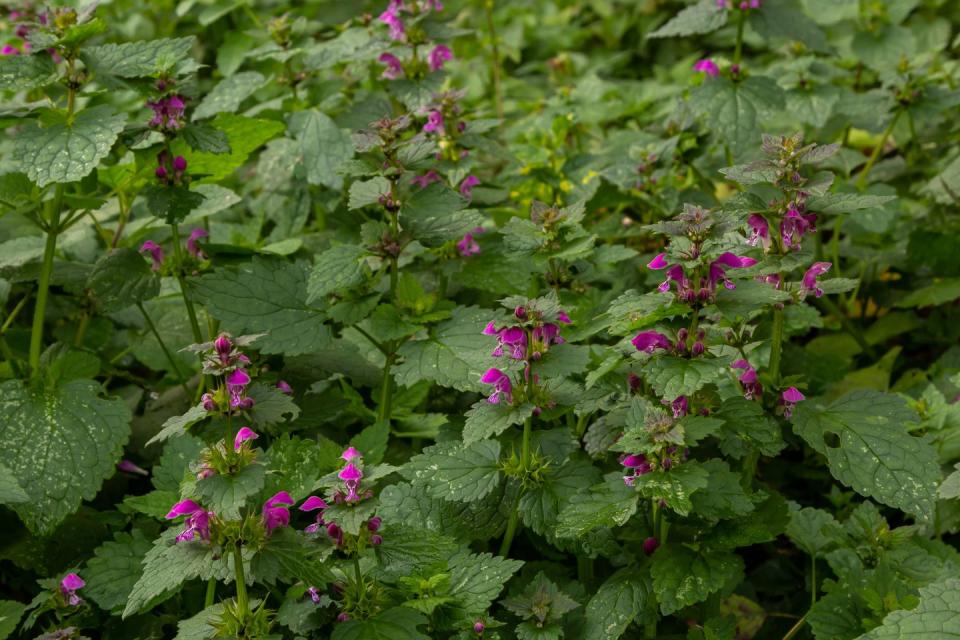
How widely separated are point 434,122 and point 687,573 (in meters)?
1.64

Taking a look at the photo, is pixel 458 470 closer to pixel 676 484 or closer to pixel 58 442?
pixel 676 484

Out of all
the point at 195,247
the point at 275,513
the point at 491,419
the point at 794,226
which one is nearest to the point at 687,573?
the point at 491,419

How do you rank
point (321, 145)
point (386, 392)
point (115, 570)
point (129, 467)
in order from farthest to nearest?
point (321, 145), point (129, 467), point (386, 392), point (115, 570)

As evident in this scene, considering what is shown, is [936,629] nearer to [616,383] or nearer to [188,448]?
[616,383]

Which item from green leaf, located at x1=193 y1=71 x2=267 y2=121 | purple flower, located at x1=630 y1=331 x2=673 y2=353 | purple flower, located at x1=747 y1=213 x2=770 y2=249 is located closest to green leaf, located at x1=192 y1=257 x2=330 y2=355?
purple flower, located at x1=630 y1=331 x2=673 y2=353

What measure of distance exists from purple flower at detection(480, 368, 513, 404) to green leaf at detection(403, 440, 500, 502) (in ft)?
0.43

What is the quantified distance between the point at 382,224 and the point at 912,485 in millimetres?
1394

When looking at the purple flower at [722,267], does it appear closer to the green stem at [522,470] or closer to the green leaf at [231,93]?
the green stem at [522,470]

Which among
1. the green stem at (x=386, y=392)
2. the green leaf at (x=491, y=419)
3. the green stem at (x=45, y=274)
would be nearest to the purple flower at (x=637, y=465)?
the green leaf at (x=491, y=419)

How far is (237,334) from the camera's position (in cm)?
279

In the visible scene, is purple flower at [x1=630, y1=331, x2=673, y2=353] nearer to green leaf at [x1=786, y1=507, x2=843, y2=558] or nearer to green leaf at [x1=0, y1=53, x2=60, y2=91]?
green leaf at [x1=786, y1=507, x2=843, y2=558]

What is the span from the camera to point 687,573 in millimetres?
2242

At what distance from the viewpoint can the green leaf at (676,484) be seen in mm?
2062

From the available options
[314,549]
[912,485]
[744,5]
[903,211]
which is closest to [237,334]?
[314,549]
